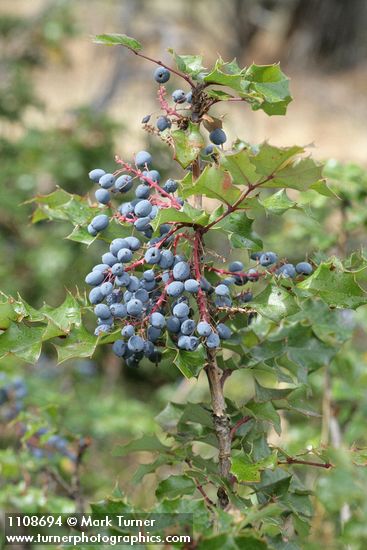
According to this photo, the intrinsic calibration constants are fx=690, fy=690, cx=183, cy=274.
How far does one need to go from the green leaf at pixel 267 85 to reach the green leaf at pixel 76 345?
391 mm

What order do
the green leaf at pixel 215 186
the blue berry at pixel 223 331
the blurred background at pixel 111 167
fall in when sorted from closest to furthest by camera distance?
1. the green leaf at pixel 215 186
2. the blue berry at pixel 223 331
3. the blurred background at pixel 111 167

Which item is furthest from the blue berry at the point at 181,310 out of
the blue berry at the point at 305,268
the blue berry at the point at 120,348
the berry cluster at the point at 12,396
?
the berry cluster at the point at 12,396

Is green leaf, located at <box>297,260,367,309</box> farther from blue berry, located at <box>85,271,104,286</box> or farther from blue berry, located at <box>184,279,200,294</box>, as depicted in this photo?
blue berry, located at <box>85,271,104,286</box>

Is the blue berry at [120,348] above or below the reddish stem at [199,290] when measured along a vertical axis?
below

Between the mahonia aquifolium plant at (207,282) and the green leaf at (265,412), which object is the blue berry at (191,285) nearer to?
the mahonia aquifolium plant at (207,282)

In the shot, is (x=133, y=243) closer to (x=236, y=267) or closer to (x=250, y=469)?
(x=236, y=267)

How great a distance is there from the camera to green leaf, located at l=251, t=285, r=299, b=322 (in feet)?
3.09

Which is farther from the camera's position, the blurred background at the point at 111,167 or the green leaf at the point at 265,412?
the blurred background at the point at 111,167

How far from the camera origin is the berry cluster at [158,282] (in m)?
0.94

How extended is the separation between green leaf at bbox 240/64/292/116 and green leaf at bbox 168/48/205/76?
66mm

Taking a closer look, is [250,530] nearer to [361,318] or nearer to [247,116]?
[361,318]

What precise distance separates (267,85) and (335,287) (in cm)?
29

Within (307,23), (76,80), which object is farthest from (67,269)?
(307,23)

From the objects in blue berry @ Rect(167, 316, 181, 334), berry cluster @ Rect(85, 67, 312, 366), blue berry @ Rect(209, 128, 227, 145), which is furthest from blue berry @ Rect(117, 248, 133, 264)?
Answer: blue berry @ Rect(209, 128, 227, 145)
